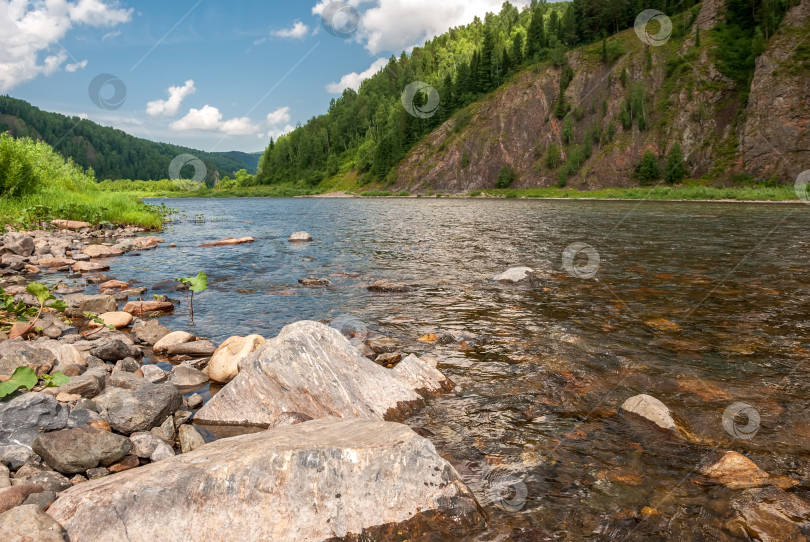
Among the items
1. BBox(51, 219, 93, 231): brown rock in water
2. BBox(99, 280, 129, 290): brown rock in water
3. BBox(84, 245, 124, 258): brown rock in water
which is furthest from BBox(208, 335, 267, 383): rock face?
BBox(51, 219, 93, 231): brown rock in water

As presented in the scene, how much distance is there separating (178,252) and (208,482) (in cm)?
2379

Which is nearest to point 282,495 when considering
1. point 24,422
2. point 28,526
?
point 28,526

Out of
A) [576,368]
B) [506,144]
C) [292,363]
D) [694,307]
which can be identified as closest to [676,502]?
[576,368]

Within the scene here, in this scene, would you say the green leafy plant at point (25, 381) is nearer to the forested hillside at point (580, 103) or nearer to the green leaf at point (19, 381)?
the green leaf at point (19, 381)

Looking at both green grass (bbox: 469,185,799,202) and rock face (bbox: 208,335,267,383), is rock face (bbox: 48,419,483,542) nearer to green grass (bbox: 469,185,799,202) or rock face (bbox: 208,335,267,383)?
rock face (bbox: 208,335,267,383)

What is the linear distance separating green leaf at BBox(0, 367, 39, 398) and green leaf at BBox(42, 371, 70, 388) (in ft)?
1.12

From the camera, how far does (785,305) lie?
12969mm

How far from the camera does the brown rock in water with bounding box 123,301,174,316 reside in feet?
42.4

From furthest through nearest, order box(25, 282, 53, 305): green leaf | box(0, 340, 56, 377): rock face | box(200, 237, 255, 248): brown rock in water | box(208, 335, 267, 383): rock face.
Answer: box(200, 237, 255, 248): brown rock in water, box(25, 282, 53, 305): green leaf, box(208, 335, 267, 383): rock face, box(0, 340, 56, 377): rock face

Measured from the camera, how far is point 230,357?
862 centimetres

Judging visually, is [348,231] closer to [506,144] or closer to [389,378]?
[389,378]

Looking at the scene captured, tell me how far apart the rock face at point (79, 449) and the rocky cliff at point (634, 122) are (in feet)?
285

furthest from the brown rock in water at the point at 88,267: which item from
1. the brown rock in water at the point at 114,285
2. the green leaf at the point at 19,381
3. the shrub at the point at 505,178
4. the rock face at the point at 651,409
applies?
the shrub at the point at 505,178

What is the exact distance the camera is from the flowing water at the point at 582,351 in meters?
5.28
